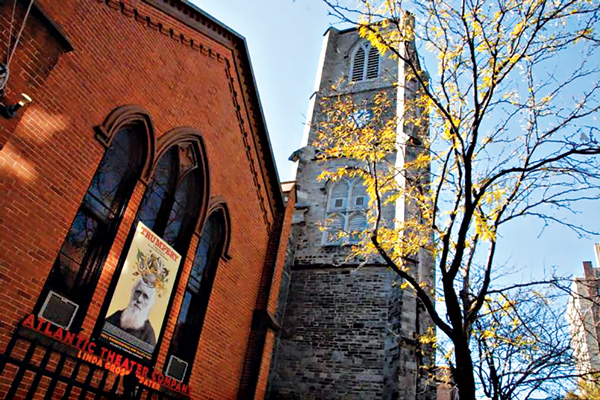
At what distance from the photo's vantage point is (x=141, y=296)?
7.73 metres

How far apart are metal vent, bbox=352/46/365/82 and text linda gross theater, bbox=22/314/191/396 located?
17648 mm

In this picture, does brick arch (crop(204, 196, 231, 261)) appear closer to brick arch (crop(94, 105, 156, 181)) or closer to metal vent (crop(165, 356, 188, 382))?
brick arch (crop(94, 105, 156, 181))

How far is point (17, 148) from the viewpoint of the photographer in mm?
5777

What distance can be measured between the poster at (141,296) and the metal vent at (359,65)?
16464 millimetres

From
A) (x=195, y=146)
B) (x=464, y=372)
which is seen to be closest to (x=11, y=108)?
(x=195, y=146)

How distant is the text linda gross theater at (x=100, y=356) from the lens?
6.00m

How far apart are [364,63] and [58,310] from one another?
779 inches

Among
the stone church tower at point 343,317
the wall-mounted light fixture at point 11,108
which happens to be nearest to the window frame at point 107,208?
the wall-mounted light fixture at point 11,108

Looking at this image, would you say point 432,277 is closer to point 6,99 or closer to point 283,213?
point 283,213

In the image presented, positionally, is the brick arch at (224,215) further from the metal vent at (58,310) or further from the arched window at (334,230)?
the arched window at (334,230)

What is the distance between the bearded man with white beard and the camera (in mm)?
7336

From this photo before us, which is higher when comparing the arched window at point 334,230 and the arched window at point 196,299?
the arched window at point 334,230

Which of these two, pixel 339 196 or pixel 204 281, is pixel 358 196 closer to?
pixel 339 196

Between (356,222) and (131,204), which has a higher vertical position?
(356,222)
